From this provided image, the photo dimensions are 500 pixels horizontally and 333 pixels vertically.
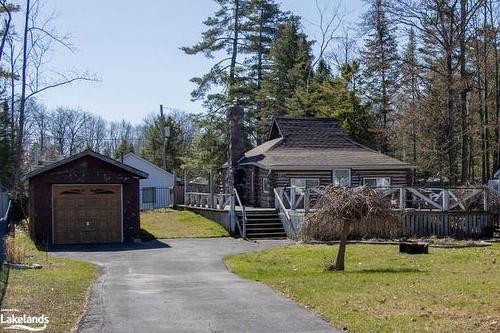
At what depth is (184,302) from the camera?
1132cm

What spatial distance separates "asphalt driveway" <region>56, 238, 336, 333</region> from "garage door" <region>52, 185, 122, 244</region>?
778 cm

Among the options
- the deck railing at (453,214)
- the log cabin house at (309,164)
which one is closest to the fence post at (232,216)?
the log cabin house at (309,164)

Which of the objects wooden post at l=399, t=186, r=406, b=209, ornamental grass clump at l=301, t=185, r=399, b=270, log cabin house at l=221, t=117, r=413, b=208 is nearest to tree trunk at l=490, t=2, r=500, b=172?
log cabin house at l=221, t=117, r=413, b=208

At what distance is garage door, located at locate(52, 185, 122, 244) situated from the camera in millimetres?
27406

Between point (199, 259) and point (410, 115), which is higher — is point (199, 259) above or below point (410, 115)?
below

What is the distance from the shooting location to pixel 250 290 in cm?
1273

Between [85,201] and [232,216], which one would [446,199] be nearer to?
[232,216]

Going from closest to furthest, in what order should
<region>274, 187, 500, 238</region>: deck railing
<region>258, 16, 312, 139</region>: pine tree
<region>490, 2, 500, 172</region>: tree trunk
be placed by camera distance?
<region>274, 187, 500, 238</region>: deck railing
<region>490, 2, 500, 172</region>: tree trunk
<region>258, 16, 312, 139</region>: pine tree

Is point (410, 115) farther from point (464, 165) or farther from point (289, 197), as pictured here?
point (289, 197)

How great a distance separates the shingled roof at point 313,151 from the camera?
32469 millimetres

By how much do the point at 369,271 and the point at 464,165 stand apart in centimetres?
2326

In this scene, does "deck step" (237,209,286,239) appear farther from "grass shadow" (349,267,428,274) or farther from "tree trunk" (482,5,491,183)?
"tree trunk" (482,5,491,183)

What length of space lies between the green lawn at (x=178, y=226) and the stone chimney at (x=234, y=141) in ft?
10.9

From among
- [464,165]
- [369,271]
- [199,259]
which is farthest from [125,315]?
[464,165]
